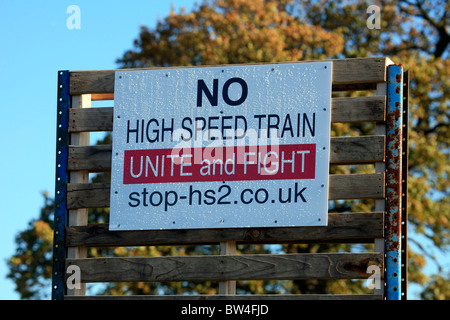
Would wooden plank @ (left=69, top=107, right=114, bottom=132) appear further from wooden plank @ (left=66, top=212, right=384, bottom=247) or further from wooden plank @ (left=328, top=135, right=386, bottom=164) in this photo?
wooden plank @ (left=328, top=135, right=386, bottom=164)

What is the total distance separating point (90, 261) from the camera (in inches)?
272

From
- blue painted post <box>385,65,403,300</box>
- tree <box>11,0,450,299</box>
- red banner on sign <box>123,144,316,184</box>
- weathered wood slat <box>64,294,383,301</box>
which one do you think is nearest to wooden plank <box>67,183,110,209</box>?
Result: red banner on sign <box>123,144,316,184</box>

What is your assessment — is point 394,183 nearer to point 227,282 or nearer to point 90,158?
point 227,282

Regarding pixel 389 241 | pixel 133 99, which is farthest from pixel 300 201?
pixel 133 99

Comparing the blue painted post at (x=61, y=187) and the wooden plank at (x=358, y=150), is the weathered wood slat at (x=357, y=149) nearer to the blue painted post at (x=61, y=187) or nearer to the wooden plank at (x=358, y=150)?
the wooden plank at (x=358, y=150)

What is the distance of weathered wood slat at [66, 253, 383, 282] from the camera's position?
645 cm

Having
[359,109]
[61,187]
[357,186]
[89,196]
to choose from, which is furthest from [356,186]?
[61,187]

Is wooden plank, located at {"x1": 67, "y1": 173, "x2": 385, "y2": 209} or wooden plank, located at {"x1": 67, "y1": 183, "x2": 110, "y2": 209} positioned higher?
wooden plank, located at {"x1": 67, "y1": 173, "x2": 385, "y2": 209}

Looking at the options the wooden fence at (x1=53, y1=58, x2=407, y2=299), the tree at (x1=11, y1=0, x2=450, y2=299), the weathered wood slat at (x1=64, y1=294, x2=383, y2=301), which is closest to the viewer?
the weathered wood slat at (x1=64, y1=294, x2=383, y2=301)

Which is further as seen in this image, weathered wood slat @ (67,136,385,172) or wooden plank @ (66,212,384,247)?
weathered wood slat @ (67,136,385,172)

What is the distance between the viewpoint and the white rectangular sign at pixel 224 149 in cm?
663

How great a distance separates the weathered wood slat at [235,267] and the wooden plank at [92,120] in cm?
122

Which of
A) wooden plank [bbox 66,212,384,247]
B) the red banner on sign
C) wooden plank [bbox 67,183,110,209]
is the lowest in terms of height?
wooden plank [bbox 66,212,384,247]
